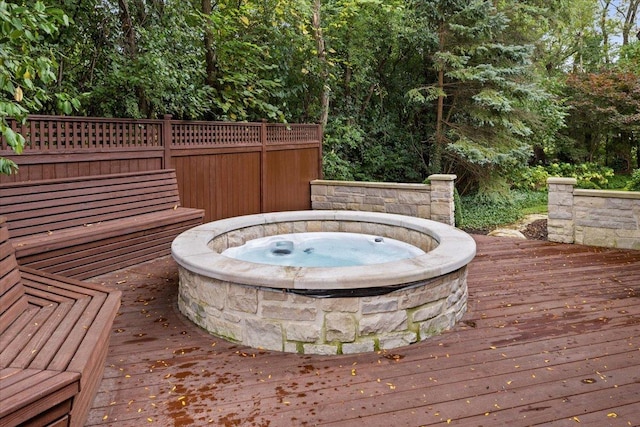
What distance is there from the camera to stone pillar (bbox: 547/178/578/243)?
613 centimetres

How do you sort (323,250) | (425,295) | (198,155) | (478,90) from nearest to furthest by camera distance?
(425,295), (323,250), (198,155), (478,90)

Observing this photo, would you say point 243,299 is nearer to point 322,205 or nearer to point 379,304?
point 379,304

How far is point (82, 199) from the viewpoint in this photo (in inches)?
183

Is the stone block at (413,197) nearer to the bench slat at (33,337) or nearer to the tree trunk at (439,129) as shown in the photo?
the tree trunk at (439,129)

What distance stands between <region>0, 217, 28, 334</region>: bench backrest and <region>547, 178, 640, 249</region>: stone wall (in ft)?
19.9

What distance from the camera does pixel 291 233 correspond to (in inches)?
223

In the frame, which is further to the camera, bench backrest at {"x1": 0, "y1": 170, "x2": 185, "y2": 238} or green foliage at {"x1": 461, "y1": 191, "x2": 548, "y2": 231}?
green foliage at {"x1": 461, "y1": 191, "x2": 548, "y2": 231}

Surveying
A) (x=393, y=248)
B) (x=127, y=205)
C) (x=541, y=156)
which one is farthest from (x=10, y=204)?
(x=541, y=156)

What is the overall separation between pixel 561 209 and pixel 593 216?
1.27 feet

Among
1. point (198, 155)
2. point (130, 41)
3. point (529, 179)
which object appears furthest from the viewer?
point (529, 179)

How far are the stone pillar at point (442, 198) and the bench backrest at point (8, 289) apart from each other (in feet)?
18.7

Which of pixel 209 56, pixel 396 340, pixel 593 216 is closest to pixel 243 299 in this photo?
pixel 396 340

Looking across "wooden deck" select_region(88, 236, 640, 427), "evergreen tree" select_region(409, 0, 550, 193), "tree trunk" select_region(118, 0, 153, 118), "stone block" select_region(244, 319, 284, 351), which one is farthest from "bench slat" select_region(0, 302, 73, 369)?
"evergreen tree" select_region(409, 0, 550, 193)

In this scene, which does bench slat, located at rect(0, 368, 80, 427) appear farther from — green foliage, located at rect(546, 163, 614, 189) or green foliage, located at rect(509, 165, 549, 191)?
green foliage, located at rect(546, 163, 614, 189)
